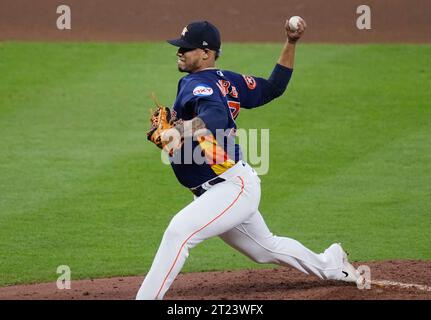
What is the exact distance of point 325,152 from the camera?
10.3 metres

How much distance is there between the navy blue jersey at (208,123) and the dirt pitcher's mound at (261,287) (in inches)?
38.6

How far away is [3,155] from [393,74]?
5100mm

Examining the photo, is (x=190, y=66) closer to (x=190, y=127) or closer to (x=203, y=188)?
(x=190, y=127)

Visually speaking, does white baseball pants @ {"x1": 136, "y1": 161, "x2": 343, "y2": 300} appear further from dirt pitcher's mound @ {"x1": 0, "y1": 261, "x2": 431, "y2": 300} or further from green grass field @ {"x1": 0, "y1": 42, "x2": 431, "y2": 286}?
green grass field @ {"x1": 0, "y1": 42, "x2": 431, "y2": 286}

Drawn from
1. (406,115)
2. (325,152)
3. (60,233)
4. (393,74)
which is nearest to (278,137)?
(325,152)

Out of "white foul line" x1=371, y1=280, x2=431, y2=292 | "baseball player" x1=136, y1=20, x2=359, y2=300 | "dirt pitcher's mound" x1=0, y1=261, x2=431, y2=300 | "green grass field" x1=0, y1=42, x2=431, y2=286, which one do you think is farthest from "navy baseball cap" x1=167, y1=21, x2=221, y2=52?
"green grass field" x1=0, y1=42, x2=431, y2=286

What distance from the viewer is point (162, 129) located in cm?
544

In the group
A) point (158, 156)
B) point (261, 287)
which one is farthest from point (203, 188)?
point (158, 156)

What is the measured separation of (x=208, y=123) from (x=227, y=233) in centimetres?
85

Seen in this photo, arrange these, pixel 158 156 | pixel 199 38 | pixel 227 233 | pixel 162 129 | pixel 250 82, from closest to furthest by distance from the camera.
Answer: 1. pixel 162 129
2. pixel 199 38
3. pixel 227 233
4. pixel 250 82
5. pixel 158 156

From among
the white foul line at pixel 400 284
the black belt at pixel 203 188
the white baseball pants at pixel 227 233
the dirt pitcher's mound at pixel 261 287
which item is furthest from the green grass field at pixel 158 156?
the black belt at pixel 203 188

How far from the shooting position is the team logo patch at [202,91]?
Result: 5.46 metres

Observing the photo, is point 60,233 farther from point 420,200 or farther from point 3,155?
point 420,200

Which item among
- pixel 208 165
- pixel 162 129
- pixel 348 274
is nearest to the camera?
pixel 162 129
